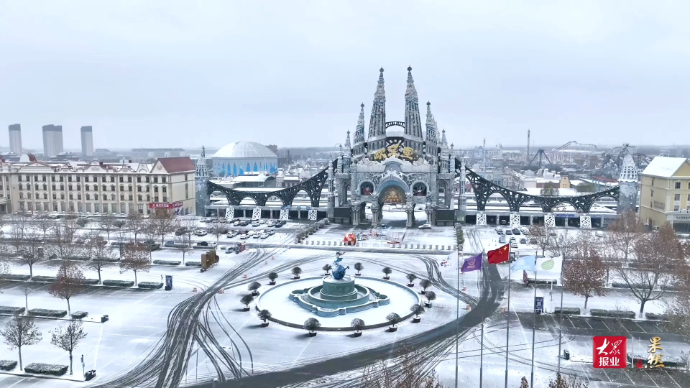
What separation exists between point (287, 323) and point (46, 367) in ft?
60.3

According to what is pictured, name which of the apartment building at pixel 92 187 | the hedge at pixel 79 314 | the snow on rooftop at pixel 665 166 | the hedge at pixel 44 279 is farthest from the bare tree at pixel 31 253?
the snow on rooftop at pixel 665 166

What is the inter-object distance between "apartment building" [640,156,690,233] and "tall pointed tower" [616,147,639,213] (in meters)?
4.36

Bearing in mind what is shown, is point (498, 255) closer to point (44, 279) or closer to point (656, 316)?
point (656, 316)

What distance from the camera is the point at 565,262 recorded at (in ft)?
181

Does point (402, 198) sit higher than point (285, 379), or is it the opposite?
point (402, 198)

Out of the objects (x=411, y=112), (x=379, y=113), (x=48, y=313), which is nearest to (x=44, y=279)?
(x=48, y=313)

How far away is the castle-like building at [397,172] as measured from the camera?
10206cm

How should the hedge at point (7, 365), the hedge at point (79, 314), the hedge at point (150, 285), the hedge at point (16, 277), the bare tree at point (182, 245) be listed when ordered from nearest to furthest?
the hedge at point (7, 365) → the hedge at point (79, 314) → the hedge at point (150, 285) → the hedge at point (16, 277) → the bare tree at point (182, 245)

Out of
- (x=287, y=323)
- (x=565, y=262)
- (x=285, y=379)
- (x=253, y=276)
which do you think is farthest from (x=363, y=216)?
(x=285, y=379)

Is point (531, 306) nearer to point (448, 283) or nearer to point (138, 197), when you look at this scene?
point (448, 283)

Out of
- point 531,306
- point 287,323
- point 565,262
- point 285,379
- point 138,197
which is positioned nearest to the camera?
point 285,379

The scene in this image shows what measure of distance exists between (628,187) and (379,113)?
55136mm

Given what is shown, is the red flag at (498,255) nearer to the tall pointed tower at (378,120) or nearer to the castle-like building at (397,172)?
the castle-like building at (397,172)

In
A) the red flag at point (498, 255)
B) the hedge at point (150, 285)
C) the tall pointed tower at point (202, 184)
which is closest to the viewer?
the red flag at point (498, 255)
